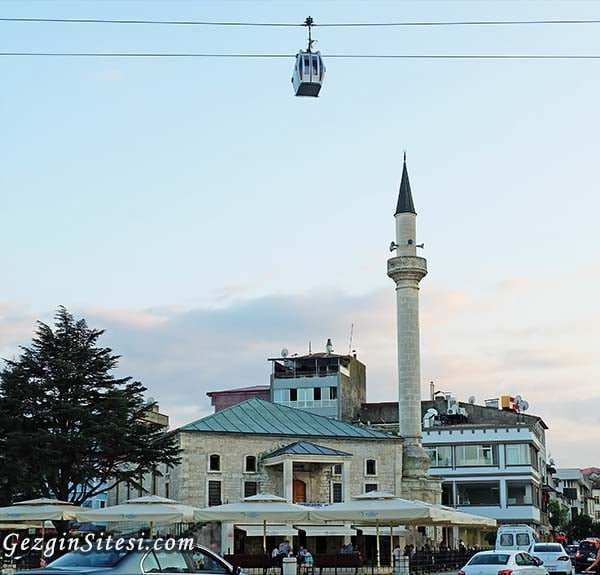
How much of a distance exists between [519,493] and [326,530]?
2219 cm

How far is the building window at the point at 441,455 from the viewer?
6406 cm

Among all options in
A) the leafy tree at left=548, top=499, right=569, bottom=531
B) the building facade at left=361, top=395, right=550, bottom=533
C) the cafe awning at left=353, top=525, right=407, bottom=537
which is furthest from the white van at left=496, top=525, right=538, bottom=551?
the leafy tree at left=548, top=499, right=569, bottom=531

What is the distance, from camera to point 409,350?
50.0 meters

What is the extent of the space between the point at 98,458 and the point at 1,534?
286 inches

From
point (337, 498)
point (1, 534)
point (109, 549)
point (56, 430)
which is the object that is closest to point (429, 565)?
point (337, 498)

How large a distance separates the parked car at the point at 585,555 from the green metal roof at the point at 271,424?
11.1 meters

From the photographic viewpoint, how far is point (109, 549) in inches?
484

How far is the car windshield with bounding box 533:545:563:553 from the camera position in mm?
31703

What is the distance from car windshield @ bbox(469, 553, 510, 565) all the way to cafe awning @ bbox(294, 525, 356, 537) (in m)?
23.1

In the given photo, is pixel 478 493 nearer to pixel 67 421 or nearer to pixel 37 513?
pixel 67 421

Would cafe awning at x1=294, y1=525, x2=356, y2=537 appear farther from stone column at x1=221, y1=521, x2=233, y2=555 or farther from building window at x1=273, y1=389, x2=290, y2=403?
building window at x1=273, y1=389, x2=290, y2=403

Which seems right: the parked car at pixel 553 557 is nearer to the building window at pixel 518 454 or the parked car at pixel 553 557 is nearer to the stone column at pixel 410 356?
the stone column at pixel 410 356

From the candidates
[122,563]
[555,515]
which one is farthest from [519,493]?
[122,563]

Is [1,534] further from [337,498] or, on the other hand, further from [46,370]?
[337,498]
